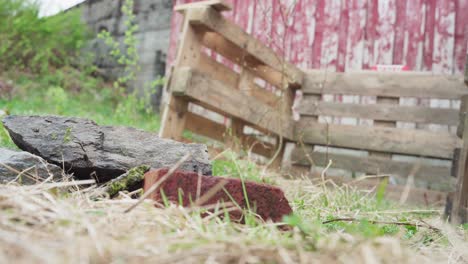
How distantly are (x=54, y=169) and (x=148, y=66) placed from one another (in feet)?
25.2

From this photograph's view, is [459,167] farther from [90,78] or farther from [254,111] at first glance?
[90,78]

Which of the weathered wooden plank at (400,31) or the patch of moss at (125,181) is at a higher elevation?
the weathered wooden plank at (400,31)

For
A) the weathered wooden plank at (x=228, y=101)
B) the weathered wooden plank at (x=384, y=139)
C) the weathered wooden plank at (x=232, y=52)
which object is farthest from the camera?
the weathered wooden plank at (x=384, y=139)

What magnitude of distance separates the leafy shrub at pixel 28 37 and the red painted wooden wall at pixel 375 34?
4.26 metres

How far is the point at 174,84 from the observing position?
3.90 meters

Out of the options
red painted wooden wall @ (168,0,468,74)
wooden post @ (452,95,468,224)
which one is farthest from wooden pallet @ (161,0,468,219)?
wooden post @ (452,95,468,224)

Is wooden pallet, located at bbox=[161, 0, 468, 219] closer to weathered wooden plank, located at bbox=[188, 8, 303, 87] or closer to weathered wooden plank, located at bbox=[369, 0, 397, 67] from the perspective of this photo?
weathered wooden plank, located at bbox=[188, 8, 303, 87]

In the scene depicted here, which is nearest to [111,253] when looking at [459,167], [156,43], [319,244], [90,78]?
[319,244]

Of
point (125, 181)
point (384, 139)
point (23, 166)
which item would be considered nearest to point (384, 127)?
point (384, 139)

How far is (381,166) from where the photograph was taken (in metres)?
5.04

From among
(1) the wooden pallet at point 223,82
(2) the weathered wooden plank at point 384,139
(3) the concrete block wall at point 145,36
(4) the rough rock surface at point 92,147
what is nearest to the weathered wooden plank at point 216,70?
(1) the wooden pallet at point 223,82

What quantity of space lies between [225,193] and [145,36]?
27.8 feet

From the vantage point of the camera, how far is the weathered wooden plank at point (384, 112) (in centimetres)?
490

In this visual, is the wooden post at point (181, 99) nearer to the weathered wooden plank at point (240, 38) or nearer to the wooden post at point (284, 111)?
the weathered wooden plank at point (240, 38)
